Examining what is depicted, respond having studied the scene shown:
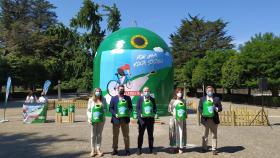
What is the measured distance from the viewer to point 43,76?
61.4 m

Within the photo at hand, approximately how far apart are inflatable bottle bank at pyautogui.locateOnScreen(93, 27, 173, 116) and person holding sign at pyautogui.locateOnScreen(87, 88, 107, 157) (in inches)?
526

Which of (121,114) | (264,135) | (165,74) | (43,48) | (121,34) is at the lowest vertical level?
(264,135)

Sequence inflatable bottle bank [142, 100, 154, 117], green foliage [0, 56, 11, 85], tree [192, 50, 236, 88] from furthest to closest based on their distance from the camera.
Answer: tree [192, 50, 236, 88], green foliage [0, 56, 11, 85], inflatable bottle bank [142, 100, 154, 117]

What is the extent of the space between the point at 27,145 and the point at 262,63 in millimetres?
31090

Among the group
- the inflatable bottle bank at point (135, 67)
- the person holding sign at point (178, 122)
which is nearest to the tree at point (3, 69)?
the inflatable bottle bank at point (135, 67)

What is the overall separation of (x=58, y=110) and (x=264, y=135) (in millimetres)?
11180

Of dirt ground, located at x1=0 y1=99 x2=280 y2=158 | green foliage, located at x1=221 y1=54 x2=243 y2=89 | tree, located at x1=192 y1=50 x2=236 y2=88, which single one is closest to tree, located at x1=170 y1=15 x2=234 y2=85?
tree, located at x1=192 y1=50 x2=236 y2=88

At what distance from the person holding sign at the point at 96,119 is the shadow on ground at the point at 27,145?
0.61 meters

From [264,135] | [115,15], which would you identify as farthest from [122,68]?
[115,15]

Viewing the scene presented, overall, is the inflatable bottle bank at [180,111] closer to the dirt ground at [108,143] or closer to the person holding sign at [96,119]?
the dirt ground at [108,143]

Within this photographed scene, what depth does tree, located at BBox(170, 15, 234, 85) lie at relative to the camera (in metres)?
84.3

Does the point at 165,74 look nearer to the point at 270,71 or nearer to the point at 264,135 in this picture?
the point at 264,135

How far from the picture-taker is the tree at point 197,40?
8431 cm

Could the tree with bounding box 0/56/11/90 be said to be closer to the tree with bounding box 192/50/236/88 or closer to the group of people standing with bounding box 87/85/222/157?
the tree with bounding box 192/50/236/88
